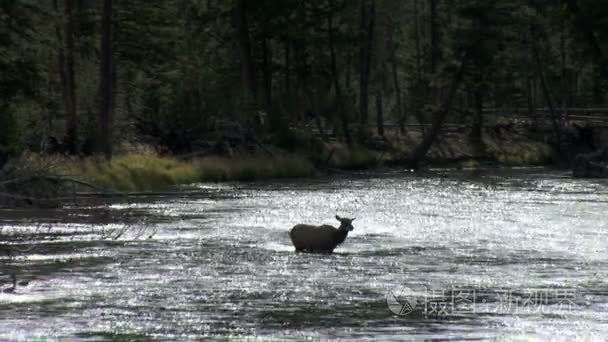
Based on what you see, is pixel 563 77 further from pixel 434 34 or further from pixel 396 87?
pixel 396 87

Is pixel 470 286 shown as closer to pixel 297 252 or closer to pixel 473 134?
pixel 297 252

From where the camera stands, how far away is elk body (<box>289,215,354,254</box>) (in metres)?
24.3

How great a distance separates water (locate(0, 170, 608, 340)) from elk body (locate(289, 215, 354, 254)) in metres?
0.42

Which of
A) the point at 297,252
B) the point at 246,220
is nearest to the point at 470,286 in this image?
the point at 297,252

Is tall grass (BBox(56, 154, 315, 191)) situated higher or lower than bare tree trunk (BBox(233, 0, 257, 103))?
lower

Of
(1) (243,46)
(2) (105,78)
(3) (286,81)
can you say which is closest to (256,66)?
(3) (286,81)

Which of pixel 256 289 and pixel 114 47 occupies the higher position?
pixel 114 47

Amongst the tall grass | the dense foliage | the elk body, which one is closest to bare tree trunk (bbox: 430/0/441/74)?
the dense foliage

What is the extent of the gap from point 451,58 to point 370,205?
123 ft

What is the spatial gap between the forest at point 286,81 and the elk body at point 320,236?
41.0 feet

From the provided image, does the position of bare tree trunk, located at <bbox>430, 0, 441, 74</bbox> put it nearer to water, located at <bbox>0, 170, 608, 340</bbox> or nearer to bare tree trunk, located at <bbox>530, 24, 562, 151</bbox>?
bare tree trunk, located at <bbox>530, 24, 562, 151</bbox>

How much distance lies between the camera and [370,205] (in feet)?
127

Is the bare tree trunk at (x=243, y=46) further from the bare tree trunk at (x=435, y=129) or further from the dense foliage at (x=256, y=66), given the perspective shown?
the bare tree trunk at (x=435, y=129)

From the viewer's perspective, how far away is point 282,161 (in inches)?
2191
